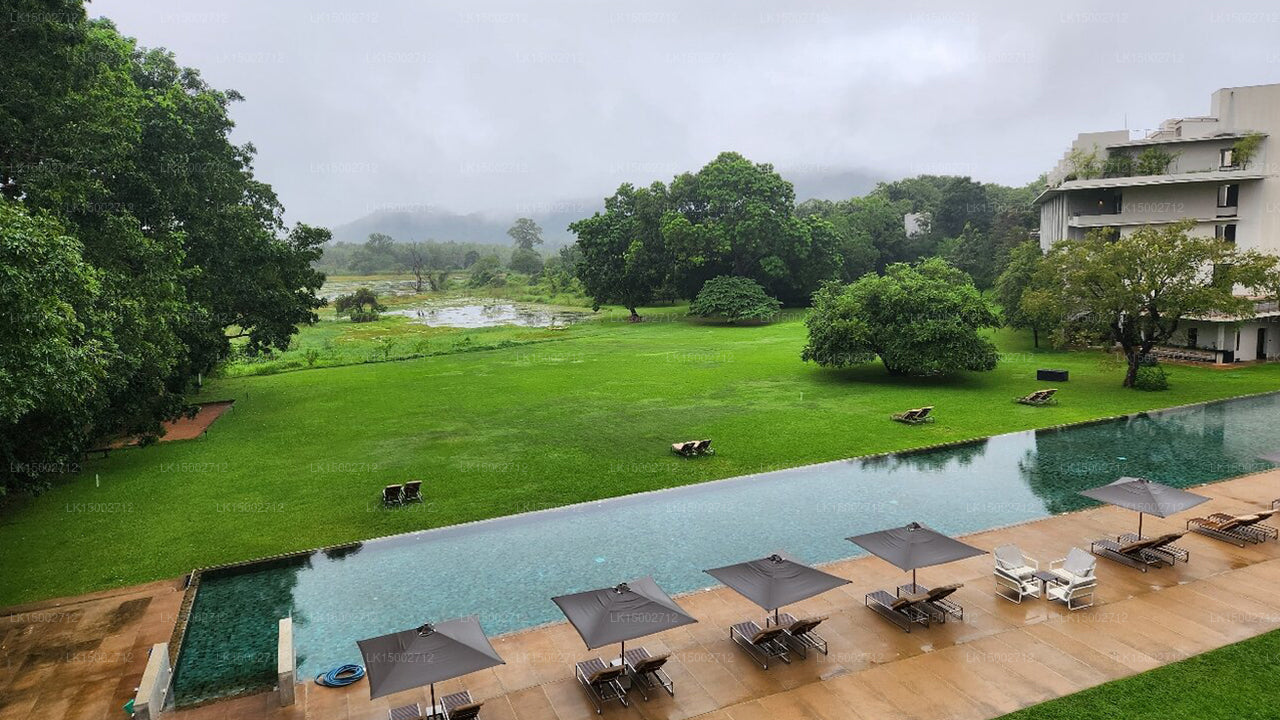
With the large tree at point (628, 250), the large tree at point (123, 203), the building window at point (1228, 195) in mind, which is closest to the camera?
the large tree at point (123, 203)

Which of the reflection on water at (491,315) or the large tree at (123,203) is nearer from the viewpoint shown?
the large tree at (123,203)

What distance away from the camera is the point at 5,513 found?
18.2 meters

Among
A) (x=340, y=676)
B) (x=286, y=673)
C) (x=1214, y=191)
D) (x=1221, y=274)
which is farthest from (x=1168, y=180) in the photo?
(x=286, y=673)

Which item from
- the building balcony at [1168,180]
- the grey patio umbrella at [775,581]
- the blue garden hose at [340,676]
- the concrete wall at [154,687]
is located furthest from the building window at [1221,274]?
the concrete wall at [154,687]

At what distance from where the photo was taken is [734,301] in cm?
5784

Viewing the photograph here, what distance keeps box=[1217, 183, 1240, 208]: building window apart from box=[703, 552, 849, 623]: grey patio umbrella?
4322cm

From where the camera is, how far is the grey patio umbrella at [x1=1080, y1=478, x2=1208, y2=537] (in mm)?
13164

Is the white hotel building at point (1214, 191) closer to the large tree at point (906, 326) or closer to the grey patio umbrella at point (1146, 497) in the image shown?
the large tree at point (906, 326)

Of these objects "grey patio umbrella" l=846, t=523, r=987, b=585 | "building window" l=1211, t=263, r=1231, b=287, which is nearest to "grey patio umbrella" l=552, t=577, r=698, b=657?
"grey patio umbrella" l=846, t=523, r=987, b=585

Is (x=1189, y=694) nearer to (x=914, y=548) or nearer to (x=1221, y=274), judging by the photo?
(x=914, y=548)

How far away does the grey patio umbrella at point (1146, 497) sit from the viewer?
13.2 metres

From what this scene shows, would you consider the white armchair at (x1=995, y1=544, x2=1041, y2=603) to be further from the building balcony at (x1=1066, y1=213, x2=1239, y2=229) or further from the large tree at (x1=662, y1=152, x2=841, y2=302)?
the large tree at (x1=662, y1=152, x2=841, y2=302)

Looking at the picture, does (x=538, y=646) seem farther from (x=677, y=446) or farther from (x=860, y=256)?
(x=860, y=256)

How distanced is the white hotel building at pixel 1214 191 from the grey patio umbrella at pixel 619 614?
1475 inches
